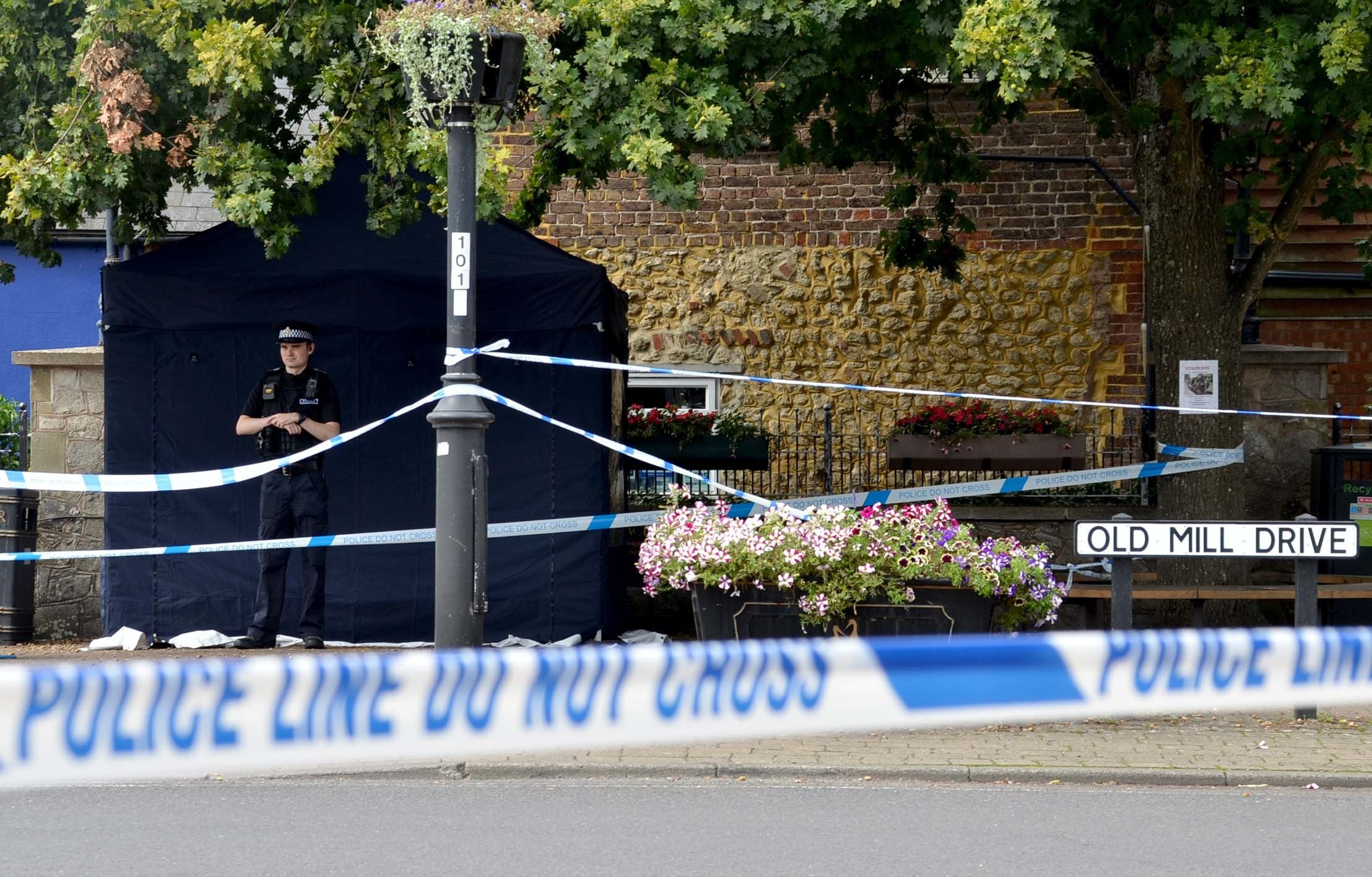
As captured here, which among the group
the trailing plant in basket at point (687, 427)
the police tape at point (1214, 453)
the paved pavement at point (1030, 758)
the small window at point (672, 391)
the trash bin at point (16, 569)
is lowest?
the paved pavement at point (1030, 758)

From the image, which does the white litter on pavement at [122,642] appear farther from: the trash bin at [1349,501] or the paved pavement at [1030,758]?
the trash bin at [1349,501]

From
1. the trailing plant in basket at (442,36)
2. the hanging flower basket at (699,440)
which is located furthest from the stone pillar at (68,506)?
the trailing plant in basket at (442,36)

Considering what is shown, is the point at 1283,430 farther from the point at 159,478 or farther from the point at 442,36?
the point at 159,478

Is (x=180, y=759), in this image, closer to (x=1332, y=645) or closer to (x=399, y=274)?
(x=1332, y=645)

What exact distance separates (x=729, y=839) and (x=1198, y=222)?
6834mm

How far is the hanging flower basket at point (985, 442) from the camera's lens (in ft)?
38.9

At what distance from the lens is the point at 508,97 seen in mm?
7586

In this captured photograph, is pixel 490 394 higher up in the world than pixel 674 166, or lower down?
lower down

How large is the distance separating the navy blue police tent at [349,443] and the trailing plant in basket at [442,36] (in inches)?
105

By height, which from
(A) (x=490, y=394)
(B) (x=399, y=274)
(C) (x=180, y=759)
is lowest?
(C) (x=180, y=759)

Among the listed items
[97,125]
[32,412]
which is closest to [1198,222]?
[97,125]

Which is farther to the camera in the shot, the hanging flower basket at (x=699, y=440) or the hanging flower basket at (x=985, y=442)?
the hanging flower basket at (x=699, y=440)

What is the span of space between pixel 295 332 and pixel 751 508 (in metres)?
3.62

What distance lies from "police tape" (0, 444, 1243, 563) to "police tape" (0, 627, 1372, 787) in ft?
22.2
